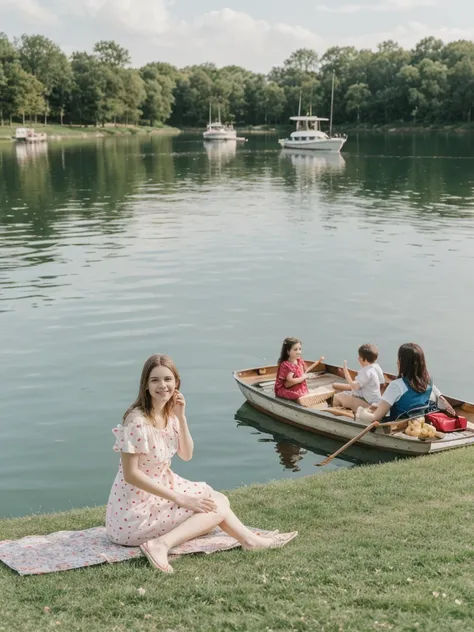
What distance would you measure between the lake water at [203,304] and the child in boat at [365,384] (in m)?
0.82

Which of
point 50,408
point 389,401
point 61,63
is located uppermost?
point 61,63

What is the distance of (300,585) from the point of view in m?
5.83

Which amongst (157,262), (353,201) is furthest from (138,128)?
(157,262)

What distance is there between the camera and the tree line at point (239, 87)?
437 ft

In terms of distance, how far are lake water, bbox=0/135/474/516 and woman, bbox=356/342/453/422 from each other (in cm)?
146

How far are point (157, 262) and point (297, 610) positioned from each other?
23323mm

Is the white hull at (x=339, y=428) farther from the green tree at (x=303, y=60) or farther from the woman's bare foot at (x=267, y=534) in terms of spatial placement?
the green tree at (x=303, y=60)

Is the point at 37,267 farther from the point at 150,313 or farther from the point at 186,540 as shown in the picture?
the point at 186,540

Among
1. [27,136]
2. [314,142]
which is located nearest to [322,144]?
[314,142]

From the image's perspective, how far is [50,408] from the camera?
48.6 ft

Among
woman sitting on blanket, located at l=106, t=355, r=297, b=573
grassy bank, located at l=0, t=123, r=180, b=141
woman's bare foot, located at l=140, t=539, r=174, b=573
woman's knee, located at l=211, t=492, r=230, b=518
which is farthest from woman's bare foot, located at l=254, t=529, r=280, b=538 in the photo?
grassy bank, located at l=0, t=123, r=180, b=141

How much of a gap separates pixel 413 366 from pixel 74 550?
18.7 feet

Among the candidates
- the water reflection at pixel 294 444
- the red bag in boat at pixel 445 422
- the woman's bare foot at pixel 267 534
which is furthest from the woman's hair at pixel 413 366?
the woman's bare foot at pixel 267 534

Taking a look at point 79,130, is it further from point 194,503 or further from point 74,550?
point 194,503
